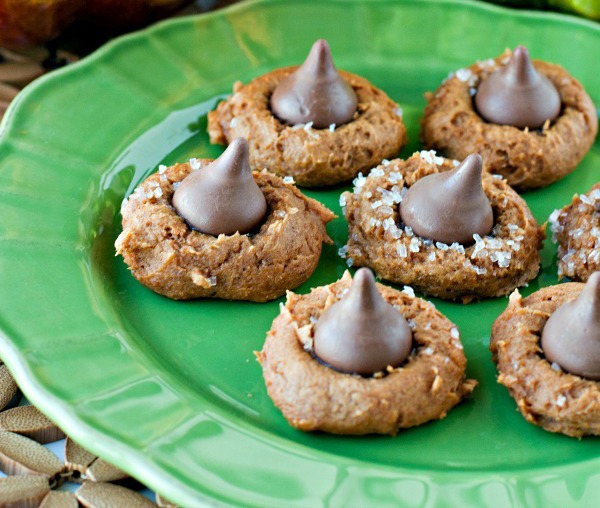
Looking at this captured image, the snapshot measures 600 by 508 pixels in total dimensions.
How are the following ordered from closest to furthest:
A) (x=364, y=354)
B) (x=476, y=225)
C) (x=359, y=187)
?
(x=364, y=354), (x=476, y=225), (x=359, y=187)

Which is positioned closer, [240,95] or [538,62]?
[240,95]

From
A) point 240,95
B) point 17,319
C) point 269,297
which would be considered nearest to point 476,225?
point 269,297

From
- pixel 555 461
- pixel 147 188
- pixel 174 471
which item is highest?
pixel 147 188

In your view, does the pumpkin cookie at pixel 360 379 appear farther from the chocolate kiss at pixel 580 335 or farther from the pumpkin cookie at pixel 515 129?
the pumpkin cookie at pixel 515 129

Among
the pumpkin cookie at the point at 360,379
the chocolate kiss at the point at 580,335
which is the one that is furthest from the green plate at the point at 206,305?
the chocolate kiss at the point at 580,335

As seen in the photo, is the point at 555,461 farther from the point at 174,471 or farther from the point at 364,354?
the point at 174,471

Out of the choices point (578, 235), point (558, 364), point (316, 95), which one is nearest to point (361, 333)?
point (558, 364)

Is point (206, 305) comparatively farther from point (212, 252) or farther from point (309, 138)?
point (309, 138)

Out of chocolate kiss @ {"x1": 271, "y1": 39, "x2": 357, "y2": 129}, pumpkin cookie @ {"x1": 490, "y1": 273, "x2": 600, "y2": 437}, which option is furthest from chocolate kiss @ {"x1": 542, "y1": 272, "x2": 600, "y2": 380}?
chocolate kiss @ {"x1": 271, "y1": 39, "x2": 357, "y2": 129}
